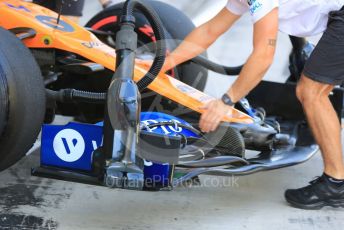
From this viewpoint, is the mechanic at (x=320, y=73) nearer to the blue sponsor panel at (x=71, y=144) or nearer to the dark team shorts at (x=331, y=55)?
the dark team shorts at (x=331, y=55)

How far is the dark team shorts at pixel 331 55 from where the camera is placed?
296 centimetres

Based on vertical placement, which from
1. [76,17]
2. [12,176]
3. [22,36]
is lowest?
[12,176]

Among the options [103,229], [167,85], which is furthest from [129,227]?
[167,85]

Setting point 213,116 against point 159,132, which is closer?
point 213,116

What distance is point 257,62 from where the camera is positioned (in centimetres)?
264

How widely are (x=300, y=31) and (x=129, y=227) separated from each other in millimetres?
1317

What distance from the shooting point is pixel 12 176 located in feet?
10.5

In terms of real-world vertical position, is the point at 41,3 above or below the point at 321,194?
above

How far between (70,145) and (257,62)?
2.94 feet

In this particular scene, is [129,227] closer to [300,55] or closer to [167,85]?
[167,85]

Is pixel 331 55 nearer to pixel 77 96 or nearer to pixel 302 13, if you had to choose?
pixel 302 13

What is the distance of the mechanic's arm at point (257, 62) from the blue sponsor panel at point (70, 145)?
18.8 inches

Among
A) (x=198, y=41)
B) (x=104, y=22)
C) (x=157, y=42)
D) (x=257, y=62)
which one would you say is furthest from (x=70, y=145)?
(x=104, y=22)

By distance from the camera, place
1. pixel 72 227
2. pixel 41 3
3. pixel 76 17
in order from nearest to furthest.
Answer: pixel 72 227, pixel 41 3, pixel 76 17
